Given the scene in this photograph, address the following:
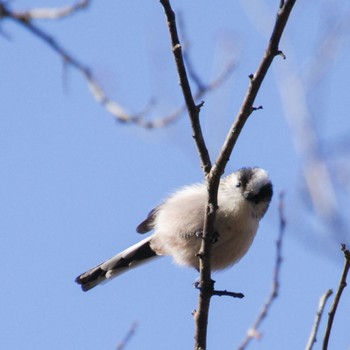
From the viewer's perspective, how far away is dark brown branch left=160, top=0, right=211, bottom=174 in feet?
6.40

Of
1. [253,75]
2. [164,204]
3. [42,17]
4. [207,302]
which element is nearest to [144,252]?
[164,204]

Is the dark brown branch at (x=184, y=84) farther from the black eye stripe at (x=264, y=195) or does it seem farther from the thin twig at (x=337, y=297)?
the black eye stripe at (x=264, y=195)

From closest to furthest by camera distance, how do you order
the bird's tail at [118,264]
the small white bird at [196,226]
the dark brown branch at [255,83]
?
the dark brown branch at [255,83], the small white bird at [196,226], the bird's tail at [118,264]

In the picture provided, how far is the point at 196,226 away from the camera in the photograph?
3172 mm

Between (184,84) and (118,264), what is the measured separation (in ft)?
5.59

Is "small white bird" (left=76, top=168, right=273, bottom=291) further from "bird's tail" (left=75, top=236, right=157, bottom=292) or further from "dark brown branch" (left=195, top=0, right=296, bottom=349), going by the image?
"dark brown branch" (left=195, top=0, right=296, bottom=349)

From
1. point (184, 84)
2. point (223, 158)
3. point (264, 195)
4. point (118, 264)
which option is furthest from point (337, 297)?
point (118, 264)

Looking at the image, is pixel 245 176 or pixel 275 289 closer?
pixel 275 289

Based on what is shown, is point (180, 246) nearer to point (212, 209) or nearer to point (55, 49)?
point (212, 209)

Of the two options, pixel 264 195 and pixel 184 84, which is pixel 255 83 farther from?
pixel 264 195

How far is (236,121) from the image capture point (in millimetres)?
2078

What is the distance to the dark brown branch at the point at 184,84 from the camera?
6.40 ft

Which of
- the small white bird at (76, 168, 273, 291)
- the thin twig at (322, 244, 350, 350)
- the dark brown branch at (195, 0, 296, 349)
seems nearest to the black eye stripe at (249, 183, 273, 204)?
the small white bird at (76, 168, 273, 291)

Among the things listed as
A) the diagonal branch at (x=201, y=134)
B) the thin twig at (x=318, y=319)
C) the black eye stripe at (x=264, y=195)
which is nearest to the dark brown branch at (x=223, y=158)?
the diagonal branch at (x=201, y=134)
